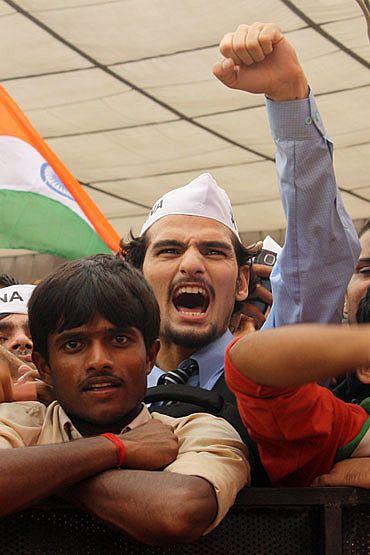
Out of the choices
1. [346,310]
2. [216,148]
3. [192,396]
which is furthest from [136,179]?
[192,396]

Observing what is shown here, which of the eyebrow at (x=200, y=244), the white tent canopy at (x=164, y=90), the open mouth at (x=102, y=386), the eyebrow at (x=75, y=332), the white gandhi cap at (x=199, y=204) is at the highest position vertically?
the eyebrow at (x=75, y=332)

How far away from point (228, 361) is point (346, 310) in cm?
155

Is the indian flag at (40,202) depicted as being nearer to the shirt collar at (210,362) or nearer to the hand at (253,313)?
the hand at (253,313)

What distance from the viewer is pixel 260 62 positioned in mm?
2570

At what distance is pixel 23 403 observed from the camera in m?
2.40

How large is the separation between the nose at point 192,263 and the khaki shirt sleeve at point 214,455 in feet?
2.58

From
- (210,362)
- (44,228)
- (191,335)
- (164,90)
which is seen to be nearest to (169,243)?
(191,335)

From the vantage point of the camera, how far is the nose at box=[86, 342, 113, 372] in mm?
2314

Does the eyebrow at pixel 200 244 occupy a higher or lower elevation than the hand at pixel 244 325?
higher

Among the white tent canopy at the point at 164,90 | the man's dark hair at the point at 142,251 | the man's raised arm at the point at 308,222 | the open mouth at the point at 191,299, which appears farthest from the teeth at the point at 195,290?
the white tent canopy at the point at 164,90

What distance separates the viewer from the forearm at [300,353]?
70.0 inches

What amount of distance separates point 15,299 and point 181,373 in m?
1.64

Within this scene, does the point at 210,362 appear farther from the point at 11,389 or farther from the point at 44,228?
the point at 44,228

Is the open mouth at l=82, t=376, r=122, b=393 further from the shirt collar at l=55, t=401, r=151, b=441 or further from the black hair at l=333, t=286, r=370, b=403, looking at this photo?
the black hair at l=333, t=286, r=370, b=403
